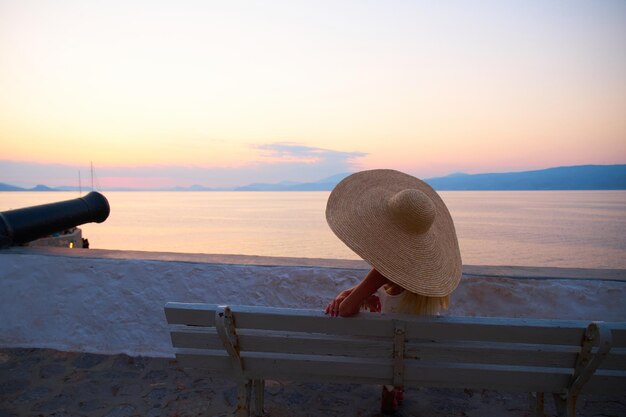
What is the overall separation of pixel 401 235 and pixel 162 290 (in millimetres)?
2705

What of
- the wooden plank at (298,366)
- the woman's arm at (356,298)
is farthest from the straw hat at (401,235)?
the wooden plank at (298,366)

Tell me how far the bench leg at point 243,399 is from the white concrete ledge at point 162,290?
1665 mm

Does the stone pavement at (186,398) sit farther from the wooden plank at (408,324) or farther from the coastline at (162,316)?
the wooden plank at (408,324)

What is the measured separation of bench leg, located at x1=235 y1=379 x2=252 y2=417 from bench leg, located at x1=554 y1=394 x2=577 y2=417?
1565 millimetres

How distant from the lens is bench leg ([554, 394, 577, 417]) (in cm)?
224

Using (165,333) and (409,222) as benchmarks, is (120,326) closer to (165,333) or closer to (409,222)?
(165,333)

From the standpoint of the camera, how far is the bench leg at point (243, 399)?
2.45 m

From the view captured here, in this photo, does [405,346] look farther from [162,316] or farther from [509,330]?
[162,316]

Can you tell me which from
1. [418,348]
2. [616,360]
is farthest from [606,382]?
[418,348]

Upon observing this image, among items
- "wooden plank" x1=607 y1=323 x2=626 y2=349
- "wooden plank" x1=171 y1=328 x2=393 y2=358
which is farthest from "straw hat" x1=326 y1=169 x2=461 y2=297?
"wooden plank" x1=607 y1=323 x2=626 y2=349

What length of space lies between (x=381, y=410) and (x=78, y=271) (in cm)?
300

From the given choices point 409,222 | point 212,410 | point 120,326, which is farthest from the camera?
point 120,326

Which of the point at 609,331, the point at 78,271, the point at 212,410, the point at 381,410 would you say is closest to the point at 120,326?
the point at 78,271

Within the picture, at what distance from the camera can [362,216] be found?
7.78ft
